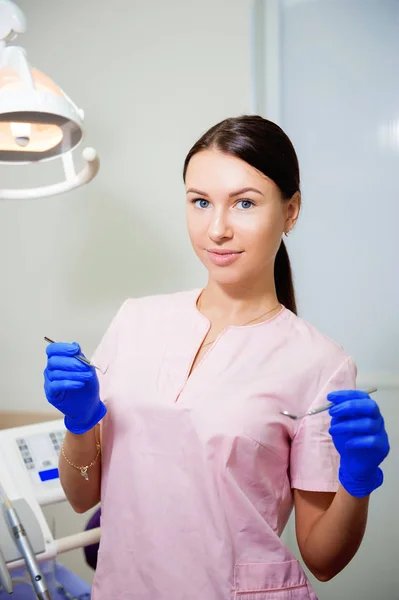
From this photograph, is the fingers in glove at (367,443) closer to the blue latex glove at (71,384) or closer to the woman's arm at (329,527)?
the woman's arm at (329,527)

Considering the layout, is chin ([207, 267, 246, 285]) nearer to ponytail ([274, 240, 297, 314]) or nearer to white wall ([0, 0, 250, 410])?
ponytail ([274, 240, 297, 314])

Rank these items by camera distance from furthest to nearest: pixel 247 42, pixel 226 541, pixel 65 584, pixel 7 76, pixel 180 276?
pixel 180 276, pixel 247 42, pixel 65 584, pixel 7 76, pixel 226 541

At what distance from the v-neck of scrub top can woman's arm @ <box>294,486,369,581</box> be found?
24cm

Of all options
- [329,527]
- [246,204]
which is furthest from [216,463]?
[246,204]

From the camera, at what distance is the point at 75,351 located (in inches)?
35.4

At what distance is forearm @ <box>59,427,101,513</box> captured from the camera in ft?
3.20

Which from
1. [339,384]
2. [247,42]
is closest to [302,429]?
[339,384]

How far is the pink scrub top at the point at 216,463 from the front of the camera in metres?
0.88

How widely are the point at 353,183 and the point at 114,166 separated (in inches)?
28.4

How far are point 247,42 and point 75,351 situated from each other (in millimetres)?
1205

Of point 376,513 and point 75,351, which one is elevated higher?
point 75,351

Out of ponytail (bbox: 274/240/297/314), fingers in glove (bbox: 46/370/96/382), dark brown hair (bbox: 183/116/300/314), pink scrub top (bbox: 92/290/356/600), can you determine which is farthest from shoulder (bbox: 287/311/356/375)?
fingers in glove (bbox: 46/370/96/382)

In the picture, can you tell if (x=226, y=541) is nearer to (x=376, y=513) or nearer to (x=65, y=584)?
(x=65, y=584)

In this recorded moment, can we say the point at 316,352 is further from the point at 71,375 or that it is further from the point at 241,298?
the point at 71,375
